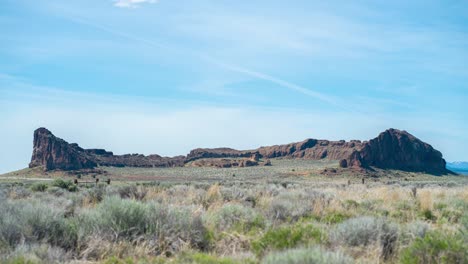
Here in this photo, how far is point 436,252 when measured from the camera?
5.91 m

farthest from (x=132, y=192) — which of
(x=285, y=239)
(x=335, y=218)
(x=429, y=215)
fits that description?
(x=285, y=239)

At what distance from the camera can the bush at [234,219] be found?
8531 millimetres

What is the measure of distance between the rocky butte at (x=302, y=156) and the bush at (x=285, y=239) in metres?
81.2

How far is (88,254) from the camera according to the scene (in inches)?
255

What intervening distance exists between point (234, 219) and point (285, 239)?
237cm

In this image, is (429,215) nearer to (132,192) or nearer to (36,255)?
(132,192)

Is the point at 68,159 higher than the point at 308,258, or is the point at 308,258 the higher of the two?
the point at 68,159

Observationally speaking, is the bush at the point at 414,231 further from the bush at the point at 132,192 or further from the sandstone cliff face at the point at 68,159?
the sandstone cliff face at the point at 68,159

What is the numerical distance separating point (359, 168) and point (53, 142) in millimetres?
63388

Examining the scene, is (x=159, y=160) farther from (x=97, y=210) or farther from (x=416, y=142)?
(x=97, y=210)

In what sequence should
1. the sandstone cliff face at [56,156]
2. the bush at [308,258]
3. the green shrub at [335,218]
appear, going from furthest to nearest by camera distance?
Result: the sandstone cliff face at [56,156]
the green shrub at [335,218]
the bush at [308,258]

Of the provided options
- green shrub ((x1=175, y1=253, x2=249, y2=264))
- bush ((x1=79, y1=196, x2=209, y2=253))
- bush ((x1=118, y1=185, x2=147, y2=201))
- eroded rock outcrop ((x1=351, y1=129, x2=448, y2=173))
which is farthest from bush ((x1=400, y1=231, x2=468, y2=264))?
eroded rock outcrop ((x1=351, y1=129, x2=448, y2=173))

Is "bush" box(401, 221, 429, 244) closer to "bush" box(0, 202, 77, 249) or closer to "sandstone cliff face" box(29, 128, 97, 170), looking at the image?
"bush" box(0, 202, 77, 249)

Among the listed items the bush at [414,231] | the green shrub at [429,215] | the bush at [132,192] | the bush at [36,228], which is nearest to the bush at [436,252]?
the bush at [414,231]
